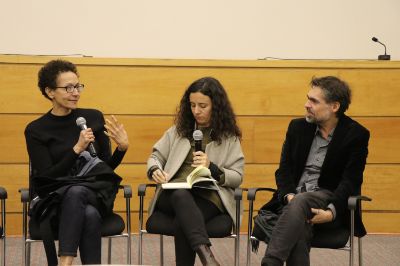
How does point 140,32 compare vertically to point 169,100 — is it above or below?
above

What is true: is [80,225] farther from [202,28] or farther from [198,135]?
[202,28]

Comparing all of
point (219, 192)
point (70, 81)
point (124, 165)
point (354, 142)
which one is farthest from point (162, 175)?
point (124, 165)

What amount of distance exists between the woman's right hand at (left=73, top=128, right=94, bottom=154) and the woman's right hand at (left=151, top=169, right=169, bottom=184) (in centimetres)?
45

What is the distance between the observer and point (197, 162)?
15.4 ft

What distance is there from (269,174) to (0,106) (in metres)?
2.16

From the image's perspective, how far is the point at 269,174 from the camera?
640 cm

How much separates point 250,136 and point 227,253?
96cm

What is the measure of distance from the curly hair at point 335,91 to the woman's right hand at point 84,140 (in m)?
1.37

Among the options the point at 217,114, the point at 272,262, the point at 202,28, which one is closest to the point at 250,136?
the point at 202,28

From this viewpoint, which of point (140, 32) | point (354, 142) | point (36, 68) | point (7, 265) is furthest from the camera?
point (140, 32)

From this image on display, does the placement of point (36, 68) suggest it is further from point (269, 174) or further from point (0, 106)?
point (269, 174)

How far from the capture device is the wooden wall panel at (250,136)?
243 inches

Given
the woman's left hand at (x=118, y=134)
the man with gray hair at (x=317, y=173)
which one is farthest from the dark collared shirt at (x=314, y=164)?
the woman's left hand at (x=118, y=134)

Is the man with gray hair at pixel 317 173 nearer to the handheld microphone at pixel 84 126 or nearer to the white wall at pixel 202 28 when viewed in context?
the handheld microphone at pixel 84 126
